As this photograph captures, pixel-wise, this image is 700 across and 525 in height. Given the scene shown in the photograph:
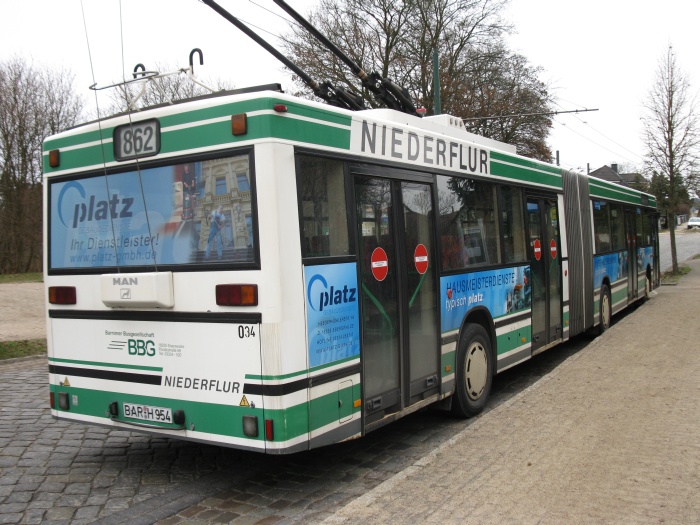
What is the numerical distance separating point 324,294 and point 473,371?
9.24 feet

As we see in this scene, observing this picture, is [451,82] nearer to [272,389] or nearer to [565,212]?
[565,212]

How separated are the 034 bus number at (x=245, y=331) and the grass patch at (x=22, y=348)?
8.28 m

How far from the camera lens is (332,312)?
15.5 ft

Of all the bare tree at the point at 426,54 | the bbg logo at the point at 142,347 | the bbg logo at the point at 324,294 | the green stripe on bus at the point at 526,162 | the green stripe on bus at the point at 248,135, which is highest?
the bare tree at the point at 426,54

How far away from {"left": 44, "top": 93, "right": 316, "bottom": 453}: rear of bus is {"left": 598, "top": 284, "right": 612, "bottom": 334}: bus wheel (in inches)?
351

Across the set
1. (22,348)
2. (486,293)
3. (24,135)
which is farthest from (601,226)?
(24,135)

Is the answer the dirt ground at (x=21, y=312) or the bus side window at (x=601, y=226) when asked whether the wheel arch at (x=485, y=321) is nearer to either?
the bus side window at (x=601, y=226)

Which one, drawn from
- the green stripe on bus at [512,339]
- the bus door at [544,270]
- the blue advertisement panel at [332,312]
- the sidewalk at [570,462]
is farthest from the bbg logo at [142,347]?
the bus door at [544,270]

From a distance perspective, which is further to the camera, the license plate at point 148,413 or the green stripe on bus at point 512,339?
the green stripe on bus at point 512,339

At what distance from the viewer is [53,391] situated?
545 cm

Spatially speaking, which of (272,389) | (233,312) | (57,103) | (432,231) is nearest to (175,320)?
(233,312)

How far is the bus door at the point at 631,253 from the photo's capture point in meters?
14.4

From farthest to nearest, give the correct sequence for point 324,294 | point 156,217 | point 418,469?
point 418,469, point 156,217, point 324,294

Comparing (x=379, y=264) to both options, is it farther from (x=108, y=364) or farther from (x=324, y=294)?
(x=108, y=364)
